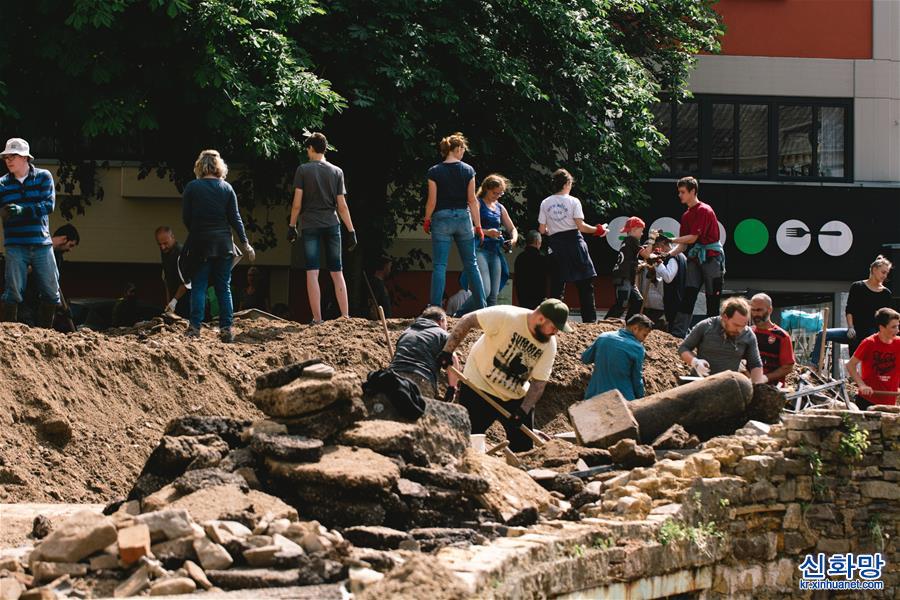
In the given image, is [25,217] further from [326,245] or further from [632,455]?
[632,455]

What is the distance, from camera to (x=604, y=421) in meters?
13.5

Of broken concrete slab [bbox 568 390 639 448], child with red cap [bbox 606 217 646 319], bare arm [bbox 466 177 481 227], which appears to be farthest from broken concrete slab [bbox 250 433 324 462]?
child with red cap [bbox 606 217 646 319]

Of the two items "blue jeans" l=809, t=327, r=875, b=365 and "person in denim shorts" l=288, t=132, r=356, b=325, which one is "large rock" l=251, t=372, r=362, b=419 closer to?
"person in denim shorts" l=288, t=132, r=356, b=325

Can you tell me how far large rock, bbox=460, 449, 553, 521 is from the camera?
34.3 feet

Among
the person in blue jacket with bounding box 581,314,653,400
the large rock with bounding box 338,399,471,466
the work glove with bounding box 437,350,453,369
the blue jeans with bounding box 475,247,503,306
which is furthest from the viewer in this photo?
the blue jeans with bounding box 475,247,503,306

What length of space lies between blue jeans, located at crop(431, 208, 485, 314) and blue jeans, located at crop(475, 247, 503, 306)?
677mm

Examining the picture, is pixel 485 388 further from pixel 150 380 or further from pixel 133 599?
pixel 133 599

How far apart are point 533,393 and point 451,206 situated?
10.4ft

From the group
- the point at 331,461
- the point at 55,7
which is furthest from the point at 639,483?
the point at 55,7

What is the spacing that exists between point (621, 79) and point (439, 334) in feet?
36.1

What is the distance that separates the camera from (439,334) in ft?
43.0

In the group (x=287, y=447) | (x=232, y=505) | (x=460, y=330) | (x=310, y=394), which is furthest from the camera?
(x=460, y=330)

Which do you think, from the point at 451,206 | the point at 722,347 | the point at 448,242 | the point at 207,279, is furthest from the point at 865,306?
the point at 207,279

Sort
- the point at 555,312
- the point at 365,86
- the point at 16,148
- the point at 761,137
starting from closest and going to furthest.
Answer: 1. the point at 555,312
2. the point at 16,148
3. the point at 365,86
4. the point at 761,137
